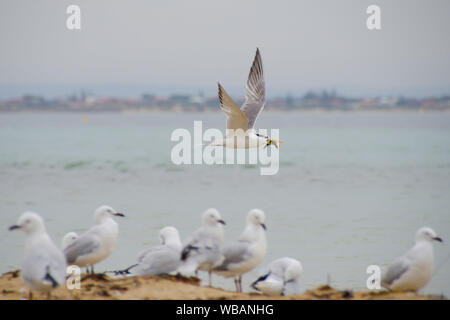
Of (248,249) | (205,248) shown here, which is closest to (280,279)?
(248,249)

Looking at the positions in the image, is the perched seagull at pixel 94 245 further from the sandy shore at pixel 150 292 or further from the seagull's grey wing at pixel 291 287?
the seagull's grey wing at pixel 291 287

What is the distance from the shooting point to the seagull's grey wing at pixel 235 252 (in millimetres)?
5953

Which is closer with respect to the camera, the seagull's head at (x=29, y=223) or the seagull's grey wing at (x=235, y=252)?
the seagull's head at (x=29, y=223)

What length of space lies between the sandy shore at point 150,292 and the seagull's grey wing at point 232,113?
9.61 feet

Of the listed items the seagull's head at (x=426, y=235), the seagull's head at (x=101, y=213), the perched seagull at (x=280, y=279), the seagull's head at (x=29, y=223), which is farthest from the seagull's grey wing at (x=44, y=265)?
the seagull's head at (x=426, y=235)

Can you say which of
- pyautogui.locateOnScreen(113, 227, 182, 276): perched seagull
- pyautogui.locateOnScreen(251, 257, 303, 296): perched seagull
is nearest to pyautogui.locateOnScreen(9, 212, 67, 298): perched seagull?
pyautogui.locateOnScreen(113, 227, 182, 276): perched seagull

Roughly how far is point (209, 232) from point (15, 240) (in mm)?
4934

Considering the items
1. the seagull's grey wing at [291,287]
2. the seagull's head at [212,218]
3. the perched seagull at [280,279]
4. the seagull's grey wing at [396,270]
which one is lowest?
the seagull's grey wing at [291,287]

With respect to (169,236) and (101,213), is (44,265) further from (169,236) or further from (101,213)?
(169,236)

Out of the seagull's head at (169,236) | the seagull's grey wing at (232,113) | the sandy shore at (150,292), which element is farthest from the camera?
the seagull's grey wing at (232,113)

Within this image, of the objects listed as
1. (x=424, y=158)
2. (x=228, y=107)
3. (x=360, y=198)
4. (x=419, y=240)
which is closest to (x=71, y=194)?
(x=360, y=198)

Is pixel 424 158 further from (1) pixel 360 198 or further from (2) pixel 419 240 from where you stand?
(2) pixel 419 240

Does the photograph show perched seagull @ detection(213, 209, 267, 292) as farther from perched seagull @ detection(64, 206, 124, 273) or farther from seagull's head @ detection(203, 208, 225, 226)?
perched seagull @ detection(64, 206, 124, 273)

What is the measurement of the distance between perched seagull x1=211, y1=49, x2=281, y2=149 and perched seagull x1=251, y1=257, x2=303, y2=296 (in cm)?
252
